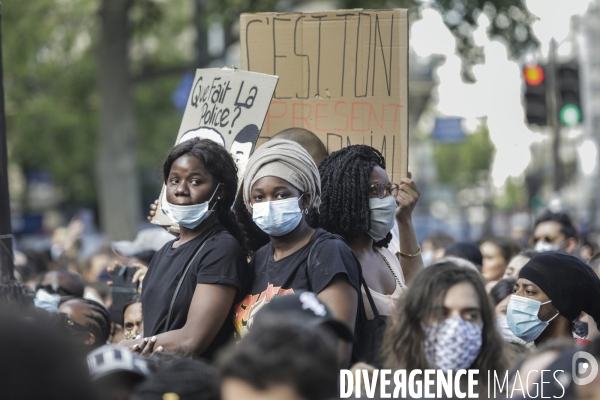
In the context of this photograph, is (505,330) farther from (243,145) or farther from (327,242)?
(243,145)

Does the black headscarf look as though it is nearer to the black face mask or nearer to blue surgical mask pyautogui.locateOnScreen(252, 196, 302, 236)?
the black face mask

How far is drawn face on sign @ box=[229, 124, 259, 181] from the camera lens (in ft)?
16.2

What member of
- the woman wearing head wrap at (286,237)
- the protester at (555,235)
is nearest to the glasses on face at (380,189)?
the woman wearing head wrap at (286,237)

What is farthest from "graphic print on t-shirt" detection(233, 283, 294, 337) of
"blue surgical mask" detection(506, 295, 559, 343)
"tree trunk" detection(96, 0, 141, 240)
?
"tree trunk" detection(96, 0, 141, 240)

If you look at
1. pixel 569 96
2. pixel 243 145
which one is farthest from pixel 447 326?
pixel 569 96

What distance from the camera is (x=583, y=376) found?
2.41 metres

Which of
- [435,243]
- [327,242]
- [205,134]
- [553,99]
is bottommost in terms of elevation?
[435,243]

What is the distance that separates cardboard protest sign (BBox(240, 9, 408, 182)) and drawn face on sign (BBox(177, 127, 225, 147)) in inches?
16.5

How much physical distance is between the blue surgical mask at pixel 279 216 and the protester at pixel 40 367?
1.92 m

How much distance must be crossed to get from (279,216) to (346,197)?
51 centimetres

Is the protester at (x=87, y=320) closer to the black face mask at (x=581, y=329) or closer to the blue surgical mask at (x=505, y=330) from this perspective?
the blue surgical mask at (x=505, y=330)

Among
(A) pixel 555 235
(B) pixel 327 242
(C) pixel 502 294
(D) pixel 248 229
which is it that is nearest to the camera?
(B) pixel 327 242

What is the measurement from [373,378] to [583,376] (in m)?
0.86

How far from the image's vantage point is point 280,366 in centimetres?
220
